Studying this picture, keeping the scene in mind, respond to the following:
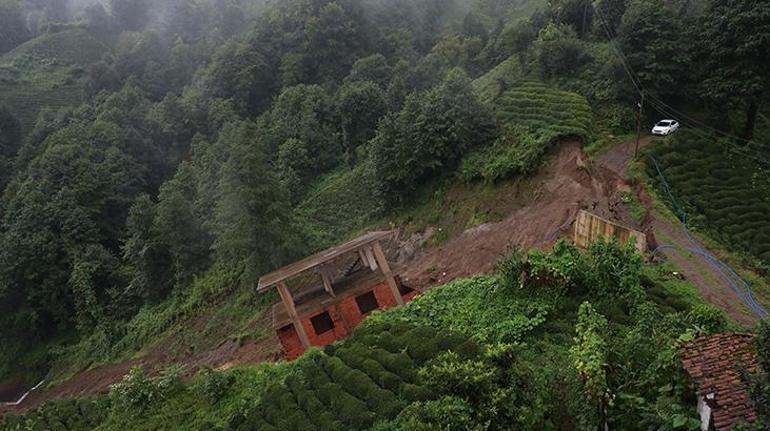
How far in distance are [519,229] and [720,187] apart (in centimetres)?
717

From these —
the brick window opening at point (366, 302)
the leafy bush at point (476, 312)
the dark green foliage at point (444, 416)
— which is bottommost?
the brick window opening at point (366, 302)

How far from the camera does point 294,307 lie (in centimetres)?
1980

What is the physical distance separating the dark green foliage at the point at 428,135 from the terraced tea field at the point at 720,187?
8.19 m

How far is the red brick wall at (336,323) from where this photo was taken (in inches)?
797

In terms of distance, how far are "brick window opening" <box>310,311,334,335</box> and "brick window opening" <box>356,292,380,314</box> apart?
1108mm

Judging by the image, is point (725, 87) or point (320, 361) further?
point (725, 87)

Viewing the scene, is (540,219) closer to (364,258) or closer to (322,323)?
(364,258)

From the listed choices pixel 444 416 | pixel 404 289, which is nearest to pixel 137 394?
pixel 404 289

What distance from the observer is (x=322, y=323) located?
20500 mm

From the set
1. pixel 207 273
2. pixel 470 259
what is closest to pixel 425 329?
pixel 470 259

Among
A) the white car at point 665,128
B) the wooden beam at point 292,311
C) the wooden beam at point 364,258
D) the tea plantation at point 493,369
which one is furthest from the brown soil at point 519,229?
the tea plantation at point 493,369

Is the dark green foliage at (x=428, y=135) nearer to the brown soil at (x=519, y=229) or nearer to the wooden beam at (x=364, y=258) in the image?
the brown soil at (x=519, y=229)

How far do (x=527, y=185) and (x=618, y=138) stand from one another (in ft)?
14.9

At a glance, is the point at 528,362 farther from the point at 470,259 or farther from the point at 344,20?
the point at 344,20
